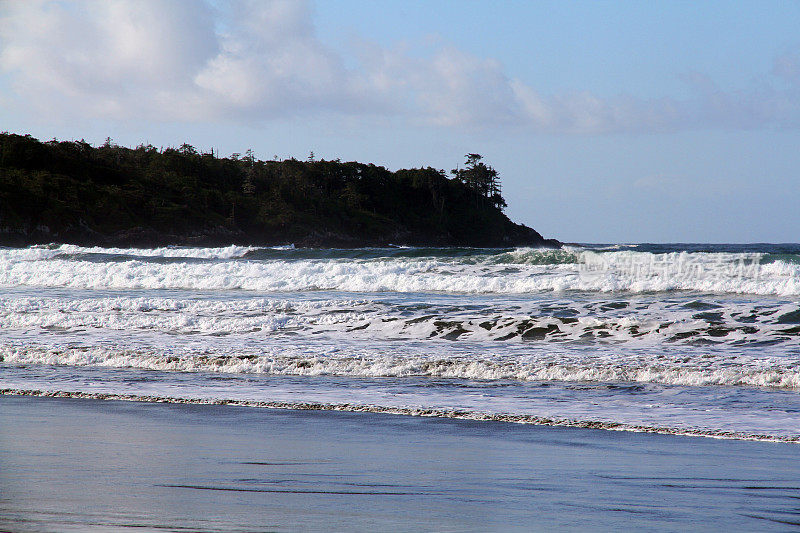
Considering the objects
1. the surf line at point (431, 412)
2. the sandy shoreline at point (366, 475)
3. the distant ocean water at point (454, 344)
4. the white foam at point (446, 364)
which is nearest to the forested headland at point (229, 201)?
the distant ocean water at point (454, 344)

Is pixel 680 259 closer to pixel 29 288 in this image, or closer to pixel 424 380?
pixel 424 380

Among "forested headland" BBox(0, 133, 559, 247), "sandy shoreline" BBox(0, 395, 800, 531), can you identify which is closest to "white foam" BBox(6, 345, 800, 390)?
"sandy shoreline" BBox(0, 395, 800, 531)

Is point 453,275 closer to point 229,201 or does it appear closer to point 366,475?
point 366,475

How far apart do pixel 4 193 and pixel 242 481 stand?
2414 inches

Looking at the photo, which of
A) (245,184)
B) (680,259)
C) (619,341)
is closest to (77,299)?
(619,341)

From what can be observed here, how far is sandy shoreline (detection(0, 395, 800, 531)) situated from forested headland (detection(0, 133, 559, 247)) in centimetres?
5404

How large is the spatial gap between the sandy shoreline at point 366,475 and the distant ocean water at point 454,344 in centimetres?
93

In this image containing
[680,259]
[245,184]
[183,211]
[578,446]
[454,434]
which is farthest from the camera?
[245,184]

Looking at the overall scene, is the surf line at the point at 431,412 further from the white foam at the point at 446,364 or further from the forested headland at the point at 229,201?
the forested headland at the point at 229,201

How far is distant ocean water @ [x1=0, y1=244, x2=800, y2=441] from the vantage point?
7080mm

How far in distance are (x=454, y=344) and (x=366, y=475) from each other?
23.0 feet

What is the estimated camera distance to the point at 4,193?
56062 mm

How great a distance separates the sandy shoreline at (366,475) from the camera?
116 inches

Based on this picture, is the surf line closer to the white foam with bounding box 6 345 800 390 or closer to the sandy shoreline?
the sandy shoreline
